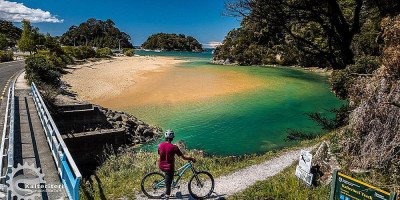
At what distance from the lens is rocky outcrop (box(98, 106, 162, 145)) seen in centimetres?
1823

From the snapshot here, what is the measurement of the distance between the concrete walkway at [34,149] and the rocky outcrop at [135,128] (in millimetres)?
6136

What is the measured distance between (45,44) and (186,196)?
55.4 meters

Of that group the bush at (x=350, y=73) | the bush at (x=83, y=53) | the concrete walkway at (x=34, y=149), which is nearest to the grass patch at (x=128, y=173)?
Result: the concrete walkway at (x=34, y=149)

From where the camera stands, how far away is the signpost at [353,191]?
5.50m

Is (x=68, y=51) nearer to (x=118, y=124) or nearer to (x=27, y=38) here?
(x=27, y=38)

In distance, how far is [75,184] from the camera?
5059mm

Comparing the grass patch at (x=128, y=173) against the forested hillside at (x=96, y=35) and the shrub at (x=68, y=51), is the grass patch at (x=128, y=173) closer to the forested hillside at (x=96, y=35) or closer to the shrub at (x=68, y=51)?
the shrub at (x=68, y=51)

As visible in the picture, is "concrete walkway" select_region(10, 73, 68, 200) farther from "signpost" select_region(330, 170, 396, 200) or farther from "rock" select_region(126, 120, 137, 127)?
"rock" select_region(126, 120, 137, 127)

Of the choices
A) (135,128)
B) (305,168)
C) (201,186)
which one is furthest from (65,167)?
(135,128)

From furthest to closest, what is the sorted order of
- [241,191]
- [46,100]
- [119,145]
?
1. [46,100]
2. [119,145]
3. [241,191]

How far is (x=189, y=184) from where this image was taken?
24.9 ft

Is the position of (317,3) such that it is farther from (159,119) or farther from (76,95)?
(76,95)

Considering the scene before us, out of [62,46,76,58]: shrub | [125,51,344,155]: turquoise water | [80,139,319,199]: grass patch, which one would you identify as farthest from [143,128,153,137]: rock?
[62,46,76,58]: shrub

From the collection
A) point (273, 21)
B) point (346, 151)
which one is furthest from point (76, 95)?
point (346, 151)
